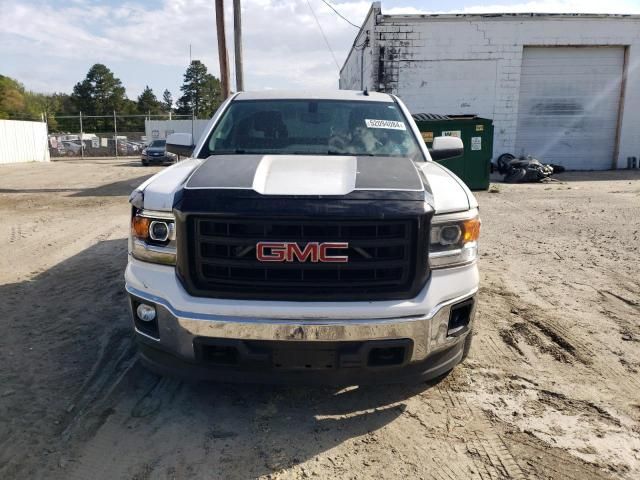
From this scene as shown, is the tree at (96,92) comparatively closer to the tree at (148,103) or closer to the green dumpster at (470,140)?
the tree at (148,103)

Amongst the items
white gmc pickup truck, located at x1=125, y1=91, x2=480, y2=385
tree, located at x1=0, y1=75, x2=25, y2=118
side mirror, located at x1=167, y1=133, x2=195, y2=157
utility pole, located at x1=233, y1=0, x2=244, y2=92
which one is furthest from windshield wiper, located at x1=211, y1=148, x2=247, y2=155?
tree, located at x1=0, y1=75, x2=25, y2=118

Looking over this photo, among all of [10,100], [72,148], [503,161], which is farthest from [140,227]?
[10,100]

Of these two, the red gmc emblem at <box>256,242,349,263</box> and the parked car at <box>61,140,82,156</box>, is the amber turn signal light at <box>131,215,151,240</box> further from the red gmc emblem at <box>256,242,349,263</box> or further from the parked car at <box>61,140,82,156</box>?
the parked car at <box>61,140,82,156</box>

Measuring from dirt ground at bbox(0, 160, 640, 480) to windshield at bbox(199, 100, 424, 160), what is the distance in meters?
1.66

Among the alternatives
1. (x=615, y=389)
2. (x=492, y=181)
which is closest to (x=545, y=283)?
(x=615, y=389)

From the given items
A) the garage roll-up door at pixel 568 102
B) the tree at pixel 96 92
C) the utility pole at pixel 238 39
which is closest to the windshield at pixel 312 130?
the utility pole at pixel 238 39

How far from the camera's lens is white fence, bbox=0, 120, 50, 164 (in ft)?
93.7

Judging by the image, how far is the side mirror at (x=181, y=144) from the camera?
441 centimetres

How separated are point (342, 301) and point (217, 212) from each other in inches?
30.0

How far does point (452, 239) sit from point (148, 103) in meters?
87.5

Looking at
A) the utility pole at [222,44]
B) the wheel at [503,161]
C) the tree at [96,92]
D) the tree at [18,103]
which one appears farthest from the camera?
the tree at [96,92]

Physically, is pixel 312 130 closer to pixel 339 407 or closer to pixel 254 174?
pixel 254 174

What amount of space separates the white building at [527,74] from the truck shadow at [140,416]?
53.9 ft

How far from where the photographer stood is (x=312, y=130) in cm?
395
